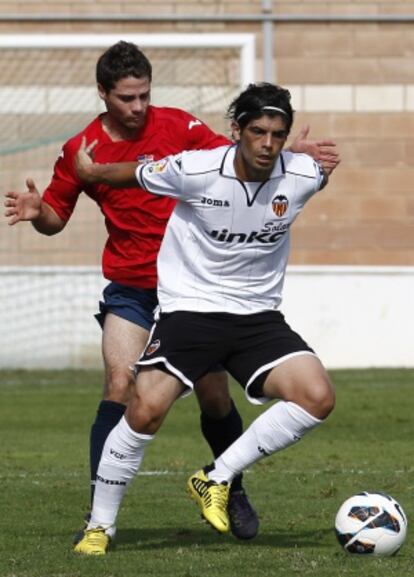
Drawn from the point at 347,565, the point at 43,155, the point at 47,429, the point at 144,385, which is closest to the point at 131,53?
the point at 144,385

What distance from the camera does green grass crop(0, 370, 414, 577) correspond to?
6.68 metres

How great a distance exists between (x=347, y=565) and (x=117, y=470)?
116cm

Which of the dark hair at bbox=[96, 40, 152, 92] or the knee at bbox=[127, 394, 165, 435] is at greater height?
the dark hair at bbox=[96, 40, 152, 92]

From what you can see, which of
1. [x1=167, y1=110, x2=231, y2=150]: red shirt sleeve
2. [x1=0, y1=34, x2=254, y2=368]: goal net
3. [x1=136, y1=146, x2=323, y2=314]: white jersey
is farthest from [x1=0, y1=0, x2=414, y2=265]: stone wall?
[x1=136, y1=146, x2=323, y2=314]: white jersey

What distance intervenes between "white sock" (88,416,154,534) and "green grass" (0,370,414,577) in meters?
0.19

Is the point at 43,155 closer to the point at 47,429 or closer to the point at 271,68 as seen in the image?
the point at 271,68

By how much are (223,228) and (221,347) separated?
1.80 feet

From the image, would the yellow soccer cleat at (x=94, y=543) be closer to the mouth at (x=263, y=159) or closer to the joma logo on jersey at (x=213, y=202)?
the joma logo on jersey at (x=213, y=202)

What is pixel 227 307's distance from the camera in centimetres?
707

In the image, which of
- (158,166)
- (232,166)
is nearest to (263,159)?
(232,166)

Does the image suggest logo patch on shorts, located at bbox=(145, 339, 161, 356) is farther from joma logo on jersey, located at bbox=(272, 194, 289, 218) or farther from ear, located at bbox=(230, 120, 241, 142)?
ear, located at bbox=(230, 120, 241, 142)

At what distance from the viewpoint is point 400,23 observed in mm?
20297

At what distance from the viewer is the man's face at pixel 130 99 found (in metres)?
7.60

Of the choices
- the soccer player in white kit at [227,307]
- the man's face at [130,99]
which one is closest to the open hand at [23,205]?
the soccer player in white kit at [227,307]
